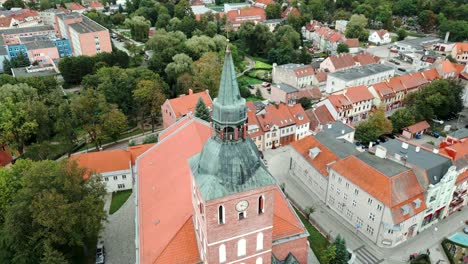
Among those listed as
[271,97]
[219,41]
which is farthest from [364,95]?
[219,41]

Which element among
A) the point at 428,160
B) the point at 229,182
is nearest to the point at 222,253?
the point at 229,182

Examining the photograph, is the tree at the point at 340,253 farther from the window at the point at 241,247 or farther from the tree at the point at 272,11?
the tree at the point at 272,11

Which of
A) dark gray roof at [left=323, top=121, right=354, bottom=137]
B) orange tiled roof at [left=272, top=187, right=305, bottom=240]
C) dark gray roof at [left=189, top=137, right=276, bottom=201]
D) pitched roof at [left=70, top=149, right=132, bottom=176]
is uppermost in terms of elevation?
dark gray roof at [left=189, top=137, right=276, bottom=201]

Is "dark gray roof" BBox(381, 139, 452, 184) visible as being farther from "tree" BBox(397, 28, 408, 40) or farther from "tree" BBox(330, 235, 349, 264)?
"tree" BBox(397, 28, 408, 40)

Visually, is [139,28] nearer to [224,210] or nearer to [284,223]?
[284,223]

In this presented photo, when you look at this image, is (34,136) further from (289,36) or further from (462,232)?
(289,36)

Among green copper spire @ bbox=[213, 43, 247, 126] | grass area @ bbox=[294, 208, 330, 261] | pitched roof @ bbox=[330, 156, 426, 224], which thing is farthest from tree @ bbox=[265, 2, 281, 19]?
green copper spire @ bbox=[213, 43, 247, 126]
